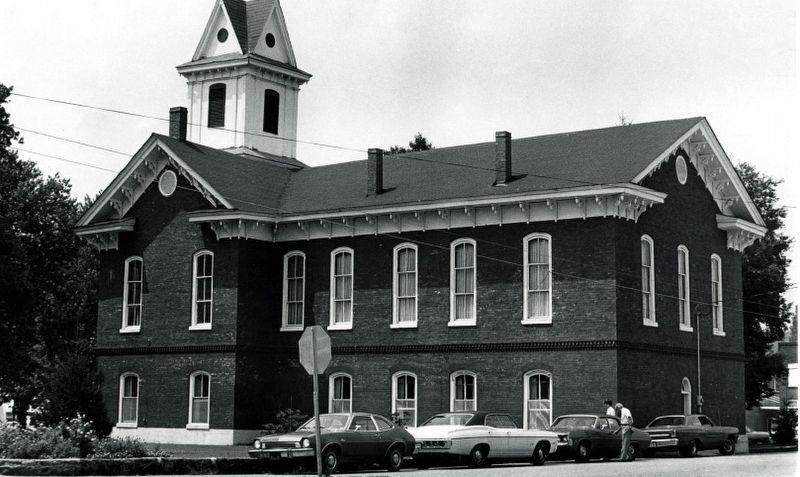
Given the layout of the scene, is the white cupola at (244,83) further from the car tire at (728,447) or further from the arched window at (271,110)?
the car tire at (728,447)

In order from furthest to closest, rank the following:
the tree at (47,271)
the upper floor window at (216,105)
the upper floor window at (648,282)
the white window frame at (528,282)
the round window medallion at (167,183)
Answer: the tree at (47,271)
the upper floor window at (216,105)
the round window medallion at (167,183)
the upper floor window at (648,282)
the white window frame at (528,282)

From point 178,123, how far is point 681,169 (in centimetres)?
1851

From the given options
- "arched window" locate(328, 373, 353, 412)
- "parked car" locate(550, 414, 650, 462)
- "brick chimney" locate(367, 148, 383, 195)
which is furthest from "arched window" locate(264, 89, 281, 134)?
"parked car" locate(550, 414, 650, 462)

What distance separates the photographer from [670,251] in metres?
38.3

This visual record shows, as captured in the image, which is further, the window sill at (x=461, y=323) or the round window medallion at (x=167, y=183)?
the round window medallion at (x=167, y=183)

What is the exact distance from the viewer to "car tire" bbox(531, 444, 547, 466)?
2980cm

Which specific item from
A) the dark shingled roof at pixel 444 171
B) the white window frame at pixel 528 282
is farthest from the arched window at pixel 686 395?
the dark shingled roof at pixel 444 171

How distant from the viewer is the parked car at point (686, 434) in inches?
1329

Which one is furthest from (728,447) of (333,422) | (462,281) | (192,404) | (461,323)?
(192,404)

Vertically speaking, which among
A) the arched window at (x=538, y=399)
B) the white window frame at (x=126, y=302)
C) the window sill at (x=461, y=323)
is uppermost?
the white window frame at (x=126, y=302)

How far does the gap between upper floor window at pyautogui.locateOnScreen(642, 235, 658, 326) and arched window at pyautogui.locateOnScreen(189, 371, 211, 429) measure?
1476 centimetres

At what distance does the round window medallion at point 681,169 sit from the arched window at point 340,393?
12.9m

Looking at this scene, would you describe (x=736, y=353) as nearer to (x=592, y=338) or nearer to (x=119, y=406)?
(x=592, y=338)

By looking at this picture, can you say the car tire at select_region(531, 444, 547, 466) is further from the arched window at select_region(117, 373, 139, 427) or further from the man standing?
the arched window at select_region(117, 373, 139, 427)
